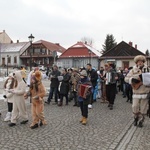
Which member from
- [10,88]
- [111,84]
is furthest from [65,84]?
[10,88]

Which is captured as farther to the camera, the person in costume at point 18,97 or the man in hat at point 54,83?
the man in hat at point 54,83

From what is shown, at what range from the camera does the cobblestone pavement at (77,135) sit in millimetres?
5395

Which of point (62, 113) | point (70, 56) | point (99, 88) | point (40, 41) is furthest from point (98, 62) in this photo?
point (62, 113)

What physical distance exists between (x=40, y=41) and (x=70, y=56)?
14.5 meters

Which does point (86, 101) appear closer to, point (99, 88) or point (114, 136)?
point (114, 136)

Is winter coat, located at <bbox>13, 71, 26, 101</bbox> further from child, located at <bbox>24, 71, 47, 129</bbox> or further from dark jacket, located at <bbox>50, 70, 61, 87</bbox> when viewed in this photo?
dark jacket, located at <bbox>50, 70, 61, 87</bbox>


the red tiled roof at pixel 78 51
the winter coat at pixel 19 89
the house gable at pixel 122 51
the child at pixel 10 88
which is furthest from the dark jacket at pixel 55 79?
the red tiled roof at pixel 78 51

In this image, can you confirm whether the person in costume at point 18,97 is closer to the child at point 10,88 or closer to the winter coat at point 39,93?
the child at point 10,88

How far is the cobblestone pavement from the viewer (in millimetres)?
5395

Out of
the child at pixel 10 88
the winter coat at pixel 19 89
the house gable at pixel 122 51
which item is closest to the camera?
the winter coat at pixel 19 89

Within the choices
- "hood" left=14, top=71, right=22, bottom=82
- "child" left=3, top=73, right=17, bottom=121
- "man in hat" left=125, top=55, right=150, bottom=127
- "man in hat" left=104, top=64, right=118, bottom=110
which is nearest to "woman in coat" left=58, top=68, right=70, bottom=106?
"man in hat" left=104, top=64, right=118, bottom=110

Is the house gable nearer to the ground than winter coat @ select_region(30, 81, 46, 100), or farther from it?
farther from it

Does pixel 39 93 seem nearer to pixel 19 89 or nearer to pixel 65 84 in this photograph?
pixel 19 89

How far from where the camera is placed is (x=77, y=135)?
20.4ft
